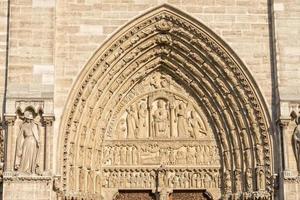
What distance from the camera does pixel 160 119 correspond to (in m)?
12.5

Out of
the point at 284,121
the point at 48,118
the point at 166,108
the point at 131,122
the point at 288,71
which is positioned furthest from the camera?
the point at 166,108

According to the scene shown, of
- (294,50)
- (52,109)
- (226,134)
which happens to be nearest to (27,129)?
(52,109)

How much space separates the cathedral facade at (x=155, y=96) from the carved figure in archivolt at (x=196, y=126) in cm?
2

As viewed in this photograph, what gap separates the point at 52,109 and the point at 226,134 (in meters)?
3.11

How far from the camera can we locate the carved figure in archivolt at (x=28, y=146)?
10.9m

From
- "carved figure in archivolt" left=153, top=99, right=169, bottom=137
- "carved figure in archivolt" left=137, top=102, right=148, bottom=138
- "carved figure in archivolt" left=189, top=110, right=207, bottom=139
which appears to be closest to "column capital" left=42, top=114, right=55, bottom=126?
"carved figure in archivolt" left=137, top=102, right=148, bottom=138

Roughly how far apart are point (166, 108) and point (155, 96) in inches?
11.5

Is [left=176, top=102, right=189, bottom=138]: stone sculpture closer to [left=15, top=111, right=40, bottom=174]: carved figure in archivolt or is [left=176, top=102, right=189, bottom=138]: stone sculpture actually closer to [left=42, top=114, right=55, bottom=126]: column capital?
[left=42, top=114, right=55, bottom=126]: column capital

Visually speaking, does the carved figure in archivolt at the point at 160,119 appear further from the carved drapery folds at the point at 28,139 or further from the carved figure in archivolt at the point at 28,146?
the carved figure in archivolt at the point at 28,146

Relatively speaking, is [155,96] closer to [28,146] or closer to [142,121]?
[142,121]

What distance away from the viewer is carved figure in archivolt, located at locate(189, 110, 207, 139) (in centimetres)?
1248

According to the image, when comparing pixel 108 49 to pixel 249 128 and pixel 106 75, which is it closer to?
pixel 106 75

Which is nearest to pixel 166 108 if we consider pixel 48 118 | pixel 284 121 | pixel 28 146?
pixel 284 121

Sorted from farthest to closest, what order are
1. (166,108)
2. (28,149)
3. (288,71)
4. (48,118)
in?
1. (166,108)
2. (288,71)
3. (48,118)
4. (28,149)
